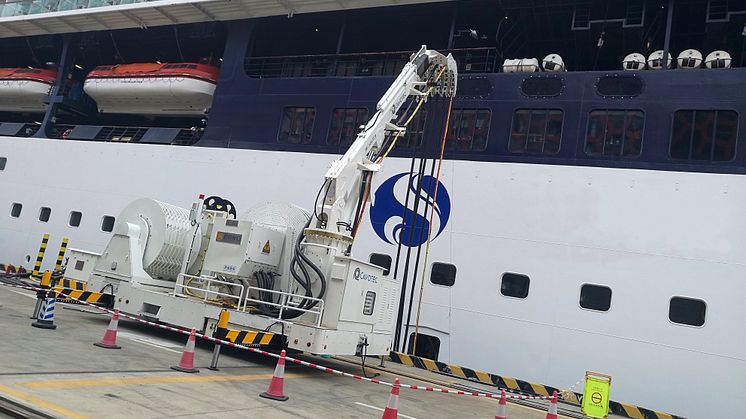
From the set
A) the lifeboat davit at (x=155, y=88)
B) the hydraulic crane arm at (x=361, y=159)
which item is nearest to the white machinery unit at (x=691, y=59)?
the hydraulic crane arm at (x=361, y=159)

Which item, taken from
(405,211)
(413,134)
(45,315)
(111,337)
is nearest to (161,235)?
(45,315)

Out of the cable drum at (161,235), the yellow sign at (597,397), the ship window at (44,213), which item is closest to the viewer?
the yellow sign at (597,397)

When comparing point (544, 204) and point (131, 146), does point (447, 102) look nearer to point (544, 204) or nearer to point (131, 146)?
point (544, 204)

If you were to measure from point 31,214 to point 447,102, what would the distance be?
51.4 ft

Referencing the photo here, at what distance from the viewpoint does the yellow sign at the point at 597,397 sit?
9672 millimetres

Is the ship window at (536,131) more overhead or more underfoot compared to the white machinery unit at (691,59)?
more underfoot

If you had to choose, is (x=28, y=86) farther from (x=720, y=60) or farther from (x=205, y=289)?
(x=720, y=60)

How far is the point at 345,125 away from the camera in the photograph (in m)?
15.9

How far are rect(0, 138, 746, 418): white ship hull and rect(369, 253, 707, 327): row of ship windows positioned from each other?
0.10 metres

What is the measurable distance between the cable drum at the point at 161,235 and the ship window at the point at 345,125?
5.09 meters

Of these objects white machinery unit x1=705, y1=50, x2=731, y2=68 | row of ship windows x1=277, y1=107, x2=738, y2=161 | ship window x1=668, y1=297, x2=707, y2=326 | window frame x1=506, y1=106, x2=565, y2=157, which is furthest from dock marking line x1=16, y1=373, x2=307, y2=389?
white machinery unit x1=705, y1=50, x2=731, y2=68

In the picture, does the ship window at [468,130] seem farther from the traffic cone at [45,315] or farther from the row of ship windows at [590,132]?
the traffic cone at [45,315]

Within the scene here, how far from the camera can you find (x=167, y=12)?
64.3 feet

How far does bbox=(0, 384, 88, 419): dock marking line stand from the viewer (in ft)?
16.4
